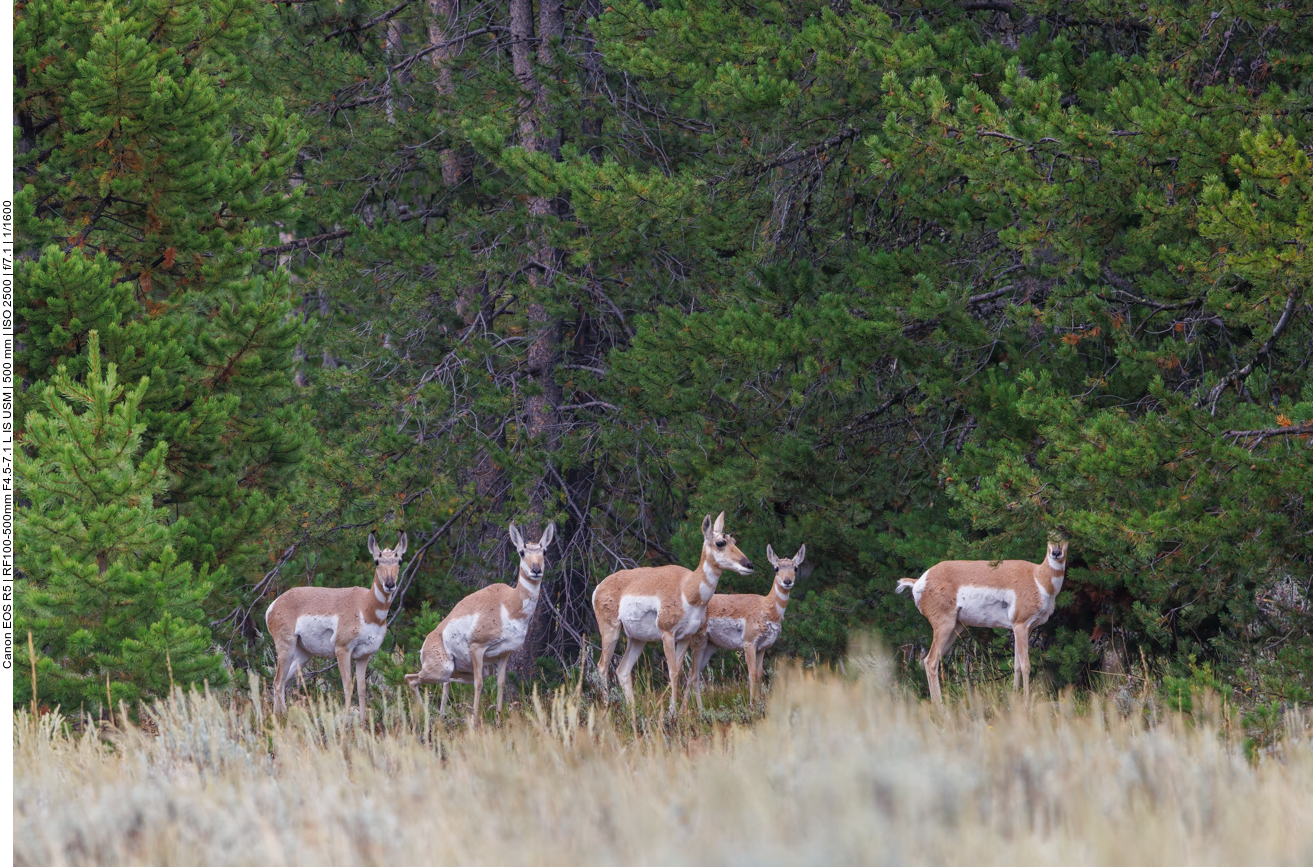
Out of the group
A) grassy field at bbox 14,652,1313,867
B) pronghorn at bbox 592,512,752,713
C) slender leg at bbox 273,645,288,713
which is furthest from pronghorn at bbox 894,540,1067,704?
slender leg at bbox 273,645,288,713

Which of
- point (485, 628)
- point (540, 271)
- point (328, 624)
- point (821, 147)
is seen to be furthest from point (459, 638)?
point (540, 271)

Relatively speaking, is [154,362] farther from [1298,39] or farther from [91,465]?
[1298,39]

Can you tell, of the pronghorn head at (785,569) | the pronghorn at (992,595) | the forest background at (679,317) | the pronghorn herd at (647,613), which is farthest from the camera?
the pronghorn head at (785,569)

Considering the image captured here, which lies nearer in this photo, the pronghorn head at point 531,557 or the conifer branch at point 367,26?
the pronghorn head at point 531,557

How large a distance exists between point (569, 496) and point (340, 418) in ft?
12.7

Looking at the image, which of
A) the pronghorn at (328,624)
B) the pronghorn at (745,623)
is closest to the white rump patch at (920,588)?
the pronghorn at (745,623)

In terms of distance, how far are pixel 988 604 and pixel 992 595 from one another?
0.09 metres

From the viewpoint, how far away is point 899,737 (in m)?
4.70

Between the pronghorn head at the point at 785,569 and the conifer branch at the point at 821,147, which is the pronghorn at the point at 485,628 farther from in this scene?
the conifer branch at the point at 821,147

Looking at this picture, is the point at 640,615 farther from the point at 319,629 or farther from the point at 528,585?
the point at 319,629

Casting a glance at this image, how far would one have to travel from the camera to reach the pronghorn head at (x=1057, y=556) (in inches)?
362

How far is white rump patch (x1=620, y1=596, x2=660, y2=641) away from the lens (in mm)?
10383

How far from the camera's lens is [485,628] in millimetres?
9633

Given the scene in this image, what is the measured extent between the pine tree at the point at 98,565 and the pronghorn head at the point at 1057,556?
645 cm
